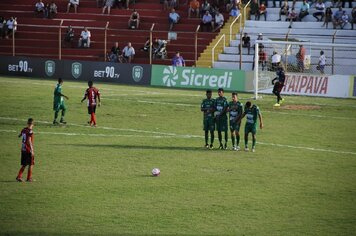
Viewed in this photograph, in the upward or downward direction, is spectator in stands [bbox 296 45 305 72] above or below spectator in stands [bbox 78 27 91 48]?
below

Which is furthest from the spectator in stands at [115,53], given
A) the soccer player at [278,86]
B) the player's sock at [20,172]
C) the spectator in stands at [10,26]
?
the player's sock at [20,172]

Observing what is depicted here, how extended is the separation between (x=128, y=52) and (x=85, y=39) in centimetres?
419

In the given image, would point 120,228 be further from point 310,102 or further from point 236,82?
point 236,82

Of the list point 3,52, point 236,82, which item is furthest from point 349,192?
point 3,52

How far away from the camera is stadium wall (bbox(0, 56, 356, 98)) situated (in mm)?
42594

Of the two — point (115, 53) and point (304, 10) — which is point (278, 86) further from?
point (304, 10)

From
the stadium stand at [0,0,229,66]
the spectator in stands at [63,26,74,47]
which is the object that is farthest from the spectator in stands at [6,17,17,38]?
the spectator in stands at [63,26,74,47]

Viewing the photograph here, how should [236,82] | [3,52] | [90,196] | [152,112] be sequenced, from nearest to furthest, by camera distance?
[90,196] → [152,112] → [236,82] → [3,52]

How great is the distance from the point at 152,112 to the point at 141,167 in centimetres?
1304

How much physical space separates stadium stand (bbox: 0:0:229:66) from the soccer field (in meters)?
16.1

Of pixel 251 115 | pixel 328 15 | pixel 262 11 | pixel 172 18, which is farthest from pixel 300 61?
pixel 251 115

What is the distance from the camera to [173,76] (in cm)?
4775

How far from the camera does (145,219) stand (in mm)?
17016

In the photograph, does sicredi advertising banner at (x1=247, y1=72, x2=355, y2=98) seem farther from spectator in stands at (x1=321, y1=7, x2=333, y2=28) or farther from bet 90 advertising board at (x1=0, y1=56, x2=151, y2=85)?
spectator in stands at (x1=321, y1=7, x2=333, y2=28)
